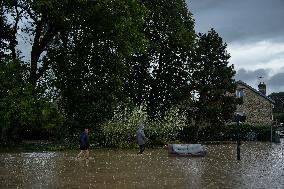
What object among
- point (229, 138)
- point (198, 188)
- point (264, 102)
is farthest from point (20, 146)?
point (264, 102)

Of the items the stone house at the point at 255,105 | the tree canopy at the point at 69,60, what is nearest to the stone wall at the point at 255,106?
the stone house at the point at 255,105

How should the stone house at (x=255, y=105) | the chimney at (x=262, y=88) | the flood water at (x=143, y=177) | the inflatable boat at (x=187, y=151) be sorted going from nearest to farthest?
the flood water at (x=143, y=177), the inflatable boat at (x=187, y=151), the stone house at (x=255, y=105), the chimney at (x=262, y=88)

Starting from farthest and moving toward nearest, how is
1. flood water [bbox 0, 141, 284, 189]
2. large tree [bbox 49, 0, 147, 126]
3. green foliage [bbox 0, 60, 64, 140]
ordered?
large tree [bbox 49, 0, 147, 126] → green foliage [bbox 0, 60, 64, 140] → flood water [bbox 0, 141, 284, 189]

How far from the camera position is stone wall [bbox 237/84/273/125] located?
73.8 meters

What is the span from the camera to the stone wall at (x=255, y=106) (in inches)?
2906

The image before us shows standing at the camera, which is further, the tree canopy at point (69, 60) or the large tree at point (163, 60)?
the large tree at point (163, 60)

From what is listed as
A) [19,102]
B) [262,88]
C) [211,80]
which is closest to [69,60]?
[19,102]

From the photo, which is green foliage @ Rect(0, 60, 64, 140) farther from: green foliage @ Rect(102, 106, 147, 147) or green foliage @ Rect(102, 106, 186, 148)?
green foliage @ Rect(102, 106, 186, 148)

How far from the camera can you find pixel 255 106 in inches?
2923

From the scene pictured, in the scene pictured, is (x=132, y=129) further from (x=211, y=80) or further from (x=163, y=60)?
(x=211, y=80)

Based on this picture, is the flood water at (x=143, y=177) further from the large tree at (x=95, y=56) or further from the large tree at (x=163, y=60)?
the large tree at (x=163, y=60)

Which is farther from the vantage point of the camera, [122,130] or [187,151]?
[122,130]

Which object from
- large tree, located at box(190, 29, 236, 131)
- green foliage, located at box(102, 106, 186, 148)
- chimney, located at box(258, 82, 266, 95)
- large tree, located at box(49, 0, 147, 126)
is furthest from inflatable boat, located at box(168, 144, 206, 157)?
chimney, located at box(258, 82, 266, 95)

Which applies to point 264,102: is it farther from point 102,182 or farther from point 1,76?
point 102,182
